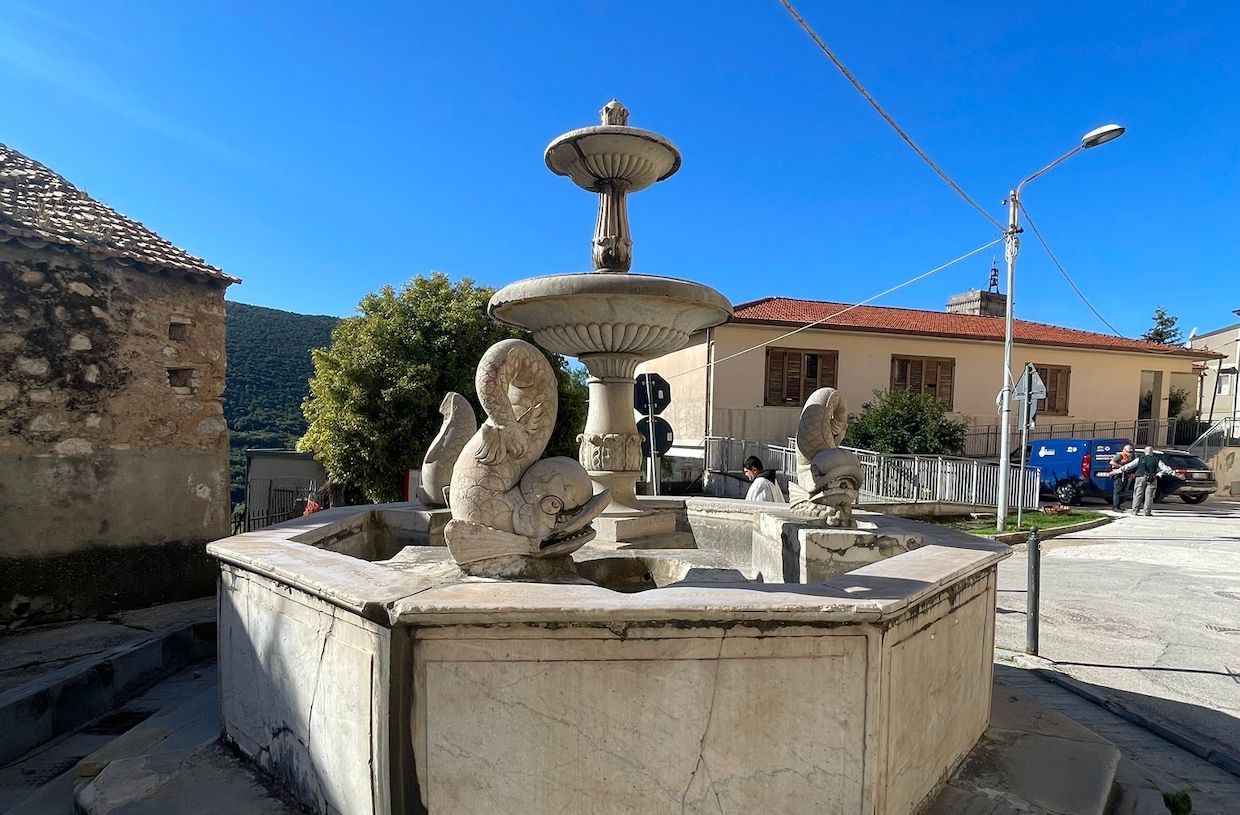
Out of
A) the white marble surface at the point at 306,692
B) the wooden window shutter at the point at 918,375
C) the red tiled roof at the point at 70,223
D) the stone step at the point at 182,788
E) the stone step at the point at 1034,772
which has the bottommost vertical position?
the stone step at the point at 182,788

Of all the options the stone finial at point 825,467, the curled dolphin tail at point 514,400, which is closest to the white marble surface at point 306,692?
the curled dolphin tail at point 514,400

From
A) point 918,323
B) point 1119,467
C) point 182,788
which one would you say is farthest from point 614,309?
point 918,323

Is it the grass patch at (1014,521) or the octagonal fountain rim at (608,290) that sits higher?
the octagonal fountain rim at (608,290)

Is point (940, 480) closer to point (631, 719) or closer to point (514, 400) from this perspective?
→ point (514, 400)

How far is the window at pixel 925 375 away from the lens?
19.6 metres

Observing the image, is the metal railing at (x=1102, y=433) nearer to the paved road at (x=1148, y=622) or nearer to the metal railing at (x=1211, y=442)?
the metal railing at (x=1211, y=442)

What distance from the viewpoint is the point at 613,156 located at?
4578mm

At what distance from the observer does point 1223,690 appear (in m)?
4.12

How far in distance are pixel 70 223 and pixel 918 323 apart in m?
21.6

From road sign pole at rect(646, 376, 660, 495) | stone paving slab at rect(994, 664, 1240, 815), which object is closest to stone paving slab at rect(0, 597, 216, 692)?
road sign pole at rect(646, 376, 660, 495)

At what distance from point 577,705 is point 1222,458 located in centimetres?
2729

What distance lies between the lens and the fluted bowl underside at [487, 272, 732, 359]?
12.9 feet

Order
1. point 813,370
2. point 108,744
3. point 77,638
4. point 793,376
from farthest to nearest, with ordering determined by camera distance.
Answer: point 813,370, point 793,376, point 77,638, point 108,744

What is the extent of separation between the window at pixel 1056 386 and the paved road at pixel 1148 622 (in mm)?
11663
